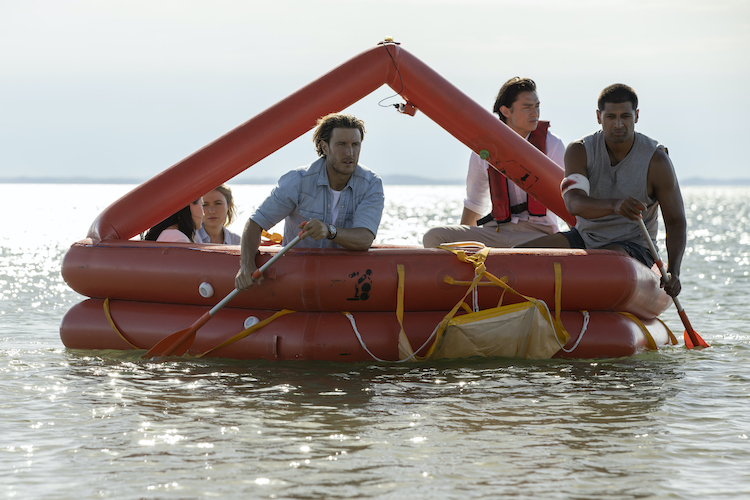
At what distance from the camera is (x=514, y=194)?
5664 millimetres

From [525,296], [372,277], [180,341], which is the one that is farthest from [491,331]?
[180,341]

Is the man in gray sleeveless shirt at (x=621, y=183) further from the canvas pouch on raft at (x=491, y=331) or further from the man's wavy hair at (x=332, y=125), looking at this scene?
the man's wavy hair at (x=332, y=125)

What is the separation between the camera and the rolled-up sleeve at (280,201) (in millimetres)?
4609

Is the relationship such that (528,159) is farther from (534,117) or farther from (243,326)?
(243,326)

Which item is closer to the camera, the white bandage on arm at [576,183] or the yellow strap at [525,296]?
the yellow strap at [525,296]

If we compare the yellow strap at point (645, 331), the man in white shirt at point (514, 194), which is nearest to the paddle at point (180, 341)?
the man in white shirt at point (514, 194)

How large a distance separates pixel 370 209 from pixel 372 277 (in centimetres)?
39

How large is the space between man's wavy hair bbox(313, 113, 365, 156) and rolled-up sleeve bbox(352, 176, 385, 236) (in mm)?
288

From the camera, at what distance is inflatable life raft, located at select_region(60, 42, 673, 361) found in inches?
178

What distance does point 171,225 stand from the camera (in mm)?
5535

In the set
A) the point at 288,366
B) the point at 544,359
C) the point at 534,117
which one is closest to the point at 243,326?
the point at 288,366

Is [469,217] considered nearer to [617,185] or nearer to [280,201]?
[617,185]

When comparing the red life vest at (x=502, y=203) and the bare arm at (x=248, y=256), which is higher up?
the red life vest at (x=502, y=203)

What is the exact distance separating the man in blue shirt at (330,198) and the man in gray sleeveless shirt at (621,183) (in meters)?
1.15
